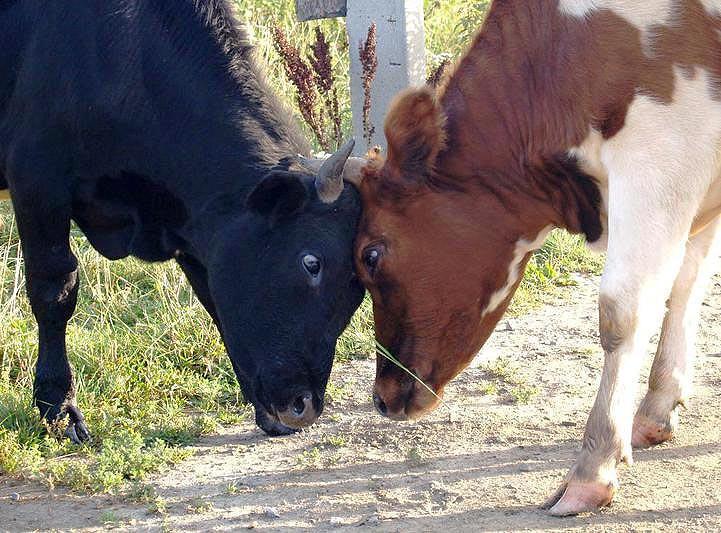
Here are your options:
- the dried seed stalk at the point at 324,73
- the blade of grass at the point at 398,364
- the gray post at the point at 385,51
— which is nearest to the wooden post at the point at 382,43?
the gray post at the point at 385,51

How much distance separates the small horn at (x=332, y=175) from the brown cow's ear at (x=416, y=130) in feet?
0.57

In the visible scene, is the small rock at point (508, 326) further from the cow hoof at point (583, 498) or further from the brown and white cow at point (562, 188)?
the cow hoof at point (583, 498)

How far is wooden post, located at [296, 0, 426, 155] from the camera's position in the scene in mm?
6766

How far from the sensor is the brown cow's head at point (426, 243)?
4.16 metres

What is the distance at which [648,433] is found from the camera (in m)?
4.47

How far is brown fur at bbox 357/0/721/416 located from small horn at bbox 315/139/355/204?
147 millimetres

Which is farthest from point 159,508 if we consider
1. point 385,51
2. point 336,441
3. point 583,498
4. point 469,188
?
point 385,51

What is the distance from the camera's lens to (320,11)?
690cm

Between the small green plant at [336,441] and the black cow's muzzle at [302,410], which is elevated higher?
the black cow's muzzle at [302,410]

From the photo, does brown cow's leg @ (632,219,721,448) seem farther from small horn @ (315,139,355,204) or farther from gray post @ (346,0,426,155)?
gray post @ (346,0,426,155)

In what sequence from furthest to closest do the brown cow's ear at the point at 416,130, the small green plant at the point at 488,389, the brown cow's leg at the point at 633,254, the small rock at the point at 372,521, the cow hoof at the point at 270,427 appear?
1. the small green plant at the point at 488,389
2. the cow hoof at the point at 270,427
3. the brown cow's ear at the point at 416,130
4. the small rock at the point at 372,521
5. the brown cow's leg at the point at 633,254

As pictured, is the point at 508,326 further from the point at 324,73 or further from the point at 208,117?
the point at 208,117

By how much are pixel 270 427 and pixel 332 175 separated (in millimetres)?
1201

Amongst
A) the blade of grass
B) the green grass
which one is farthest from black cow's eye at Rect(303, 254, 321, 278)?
the green grass
